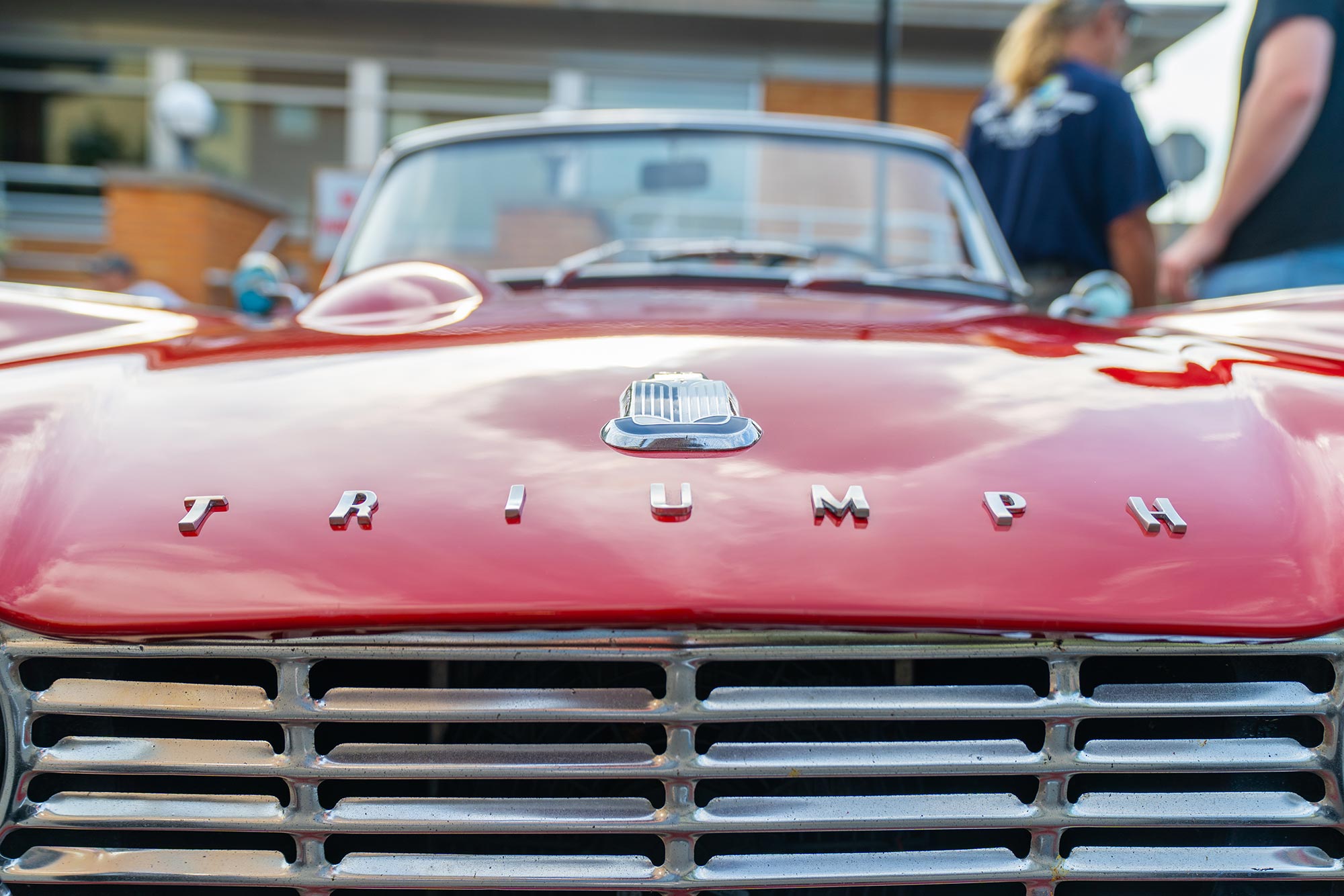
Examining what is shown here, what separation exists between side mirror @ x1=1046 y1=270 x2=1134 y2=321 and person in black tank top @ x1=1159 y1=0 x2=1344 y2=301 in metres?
0.74

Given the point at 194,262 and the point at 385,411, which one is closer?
the point at 385,411

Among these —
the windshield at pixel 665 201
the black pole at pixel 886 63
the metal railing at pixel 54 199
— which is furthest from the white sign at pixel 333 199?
the windshield at pixel 665 201

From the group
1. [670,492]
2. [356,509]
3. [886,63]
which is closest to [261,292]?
[356,509]

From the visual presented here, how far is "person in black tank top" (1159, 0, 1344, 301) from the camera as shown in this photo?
9.41ft

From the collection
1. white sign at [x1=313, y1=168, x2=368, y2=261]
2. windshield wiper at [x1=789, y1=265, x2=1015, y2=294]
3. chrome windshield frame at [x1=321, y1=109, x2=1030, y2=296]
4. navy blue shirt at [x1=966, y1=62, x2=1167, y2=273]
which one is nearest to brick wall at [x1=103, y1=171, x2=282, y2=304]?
white sign at [x1=313, y1=168, x2=368, y2=261]

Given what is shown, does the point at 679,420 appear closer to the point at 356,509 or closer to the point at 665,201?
the point at 356,509

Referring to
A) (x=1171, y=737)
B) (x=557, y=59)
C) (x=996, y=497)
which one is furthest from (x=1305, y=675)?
(x=557, y=59)

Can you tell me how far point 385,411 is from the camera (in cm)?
129

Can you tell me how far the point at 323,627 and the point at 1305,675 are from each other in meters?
0.96

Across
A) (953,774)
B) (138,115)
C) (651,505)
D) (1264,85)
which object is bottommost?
(953,774)

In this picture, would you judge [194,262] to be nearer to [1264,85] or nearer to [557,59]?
[557,59]

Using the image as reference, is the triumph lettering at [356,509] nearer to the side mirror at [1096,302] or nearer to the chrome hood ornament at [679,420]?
the chrome hood ornament at [679,420]

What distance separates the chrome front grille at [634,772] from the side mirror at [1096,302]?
131 centimetres

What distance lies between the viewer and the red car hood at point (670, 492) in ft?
3.42
